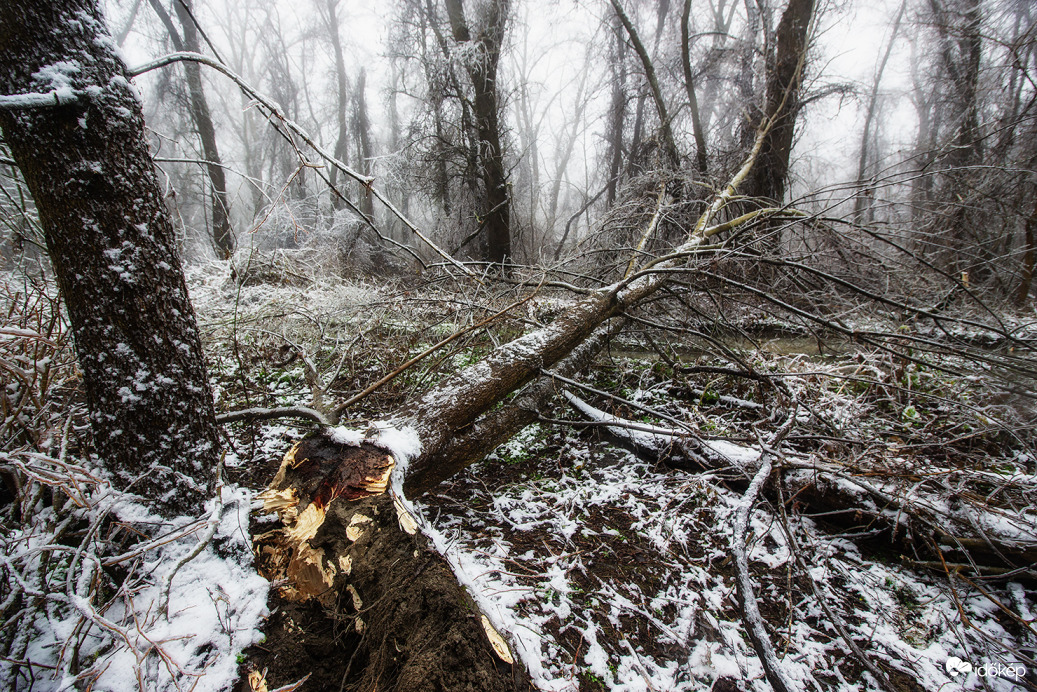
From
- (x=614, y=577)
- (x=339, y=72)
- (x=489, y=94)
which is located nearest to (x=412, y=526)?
(x=614, y=577)

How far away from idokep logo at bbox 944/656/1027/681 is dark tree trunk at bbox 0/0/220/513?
3.10 m

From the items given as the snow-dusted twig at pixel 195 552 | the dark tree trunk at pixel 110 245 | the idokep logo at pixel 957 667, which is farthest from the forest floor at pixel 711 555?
the dark tree trunk at pixel 110 245

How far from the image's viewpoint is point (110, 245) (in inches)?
54.7

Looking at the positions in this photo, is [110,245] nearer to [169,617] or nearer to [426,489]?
[169,617]

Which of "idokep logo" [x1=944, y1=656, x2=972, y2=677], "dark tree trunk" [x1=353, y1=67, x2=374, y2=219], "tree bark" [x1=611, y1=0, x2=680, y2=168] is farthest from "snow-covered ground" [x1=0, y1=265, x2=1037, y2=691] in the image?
"dark tree trunk" [x1=353, y1=67, x2=374, y2=219]

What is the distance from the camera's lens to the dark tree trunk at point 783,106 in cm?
536

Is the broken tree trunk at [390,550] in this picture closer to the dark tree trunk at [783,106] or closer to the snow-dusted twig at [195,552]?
the snow-dusted twig at [195,552]

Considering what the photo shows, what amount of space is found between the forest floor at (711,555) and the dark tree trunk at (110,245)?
585mm

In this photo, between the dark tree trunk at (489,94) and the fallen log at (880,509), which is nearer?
the fallen log at (880,509)

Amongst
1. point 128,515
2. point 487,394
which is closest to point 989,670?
point 487,394

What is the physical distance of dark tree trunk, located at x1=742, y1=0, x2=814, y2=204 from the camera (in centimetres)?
536

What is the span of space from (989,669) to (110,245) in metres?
3.66

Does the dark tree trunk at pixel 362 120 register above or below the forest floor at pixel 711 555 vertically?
above

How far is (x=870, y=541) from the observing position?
2180 millimetres
